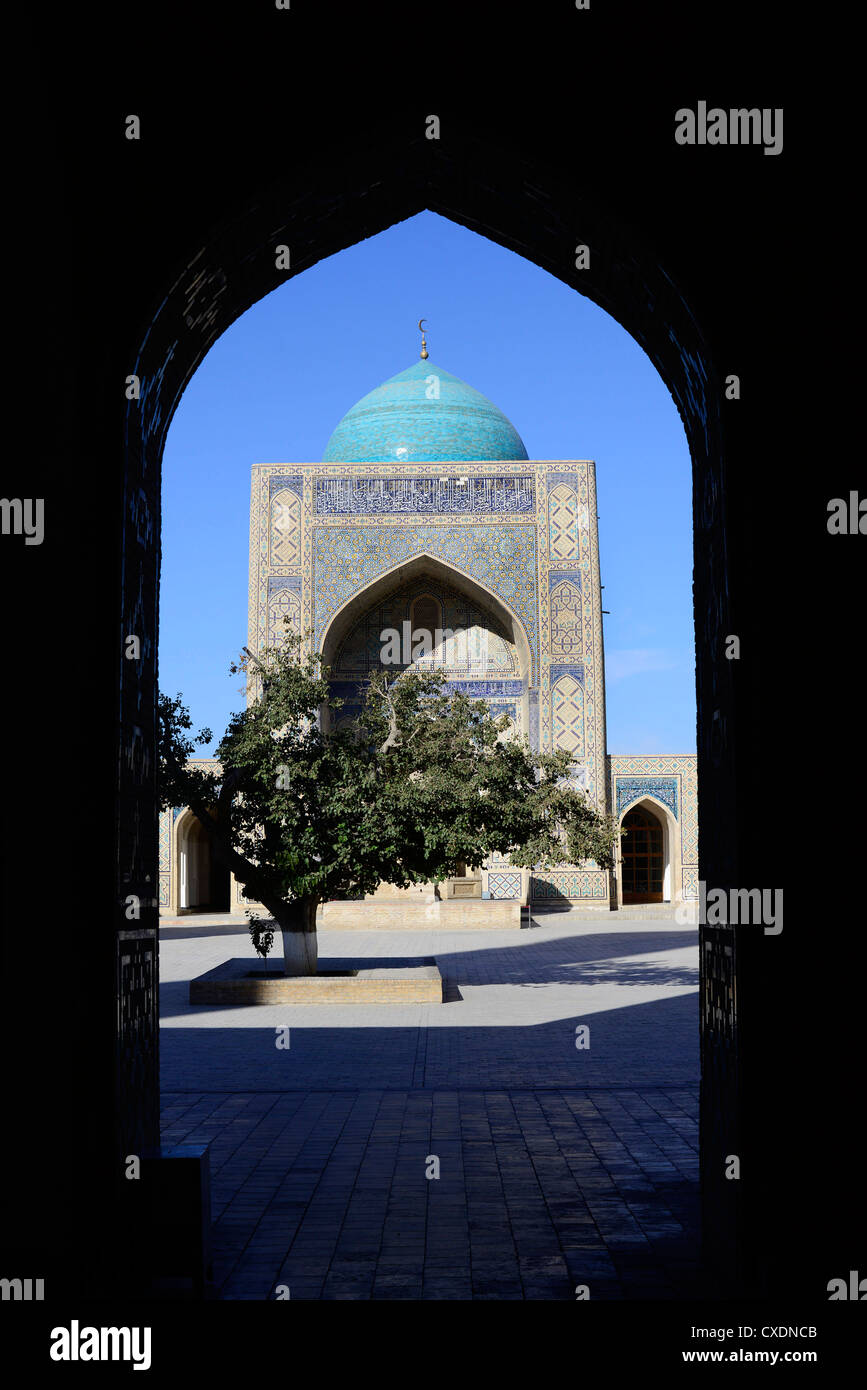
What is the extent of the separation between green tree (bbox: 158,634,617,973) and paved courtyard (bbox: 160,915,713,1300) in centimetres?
112

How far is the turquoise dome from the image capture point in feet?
78.3

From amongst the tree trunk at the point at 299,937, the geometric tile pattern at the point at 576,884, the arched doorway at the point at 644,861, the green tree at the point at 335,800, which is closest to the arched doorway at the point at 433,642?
the geometric tile pattern at the point at 576,884

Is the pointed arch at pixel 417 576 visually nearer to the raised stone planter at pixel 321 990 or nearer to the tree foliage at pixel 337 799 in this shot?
the tree foliage at pixel 337 799

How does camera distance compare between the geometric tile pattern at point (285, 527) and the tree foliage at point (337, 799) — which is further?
the geometric tile pattern at point (285, 527)

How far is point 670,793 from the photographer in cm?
2352

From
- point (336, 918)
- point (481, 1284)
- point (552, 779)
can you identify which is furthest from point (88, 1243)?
point (336, 918)

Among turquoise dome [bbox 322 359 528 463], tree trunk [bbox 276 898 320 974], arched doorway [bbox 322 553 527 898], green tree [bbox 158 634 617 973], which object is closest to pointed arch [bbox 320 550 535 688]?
arched doorway [bbox 322 553 527 898]

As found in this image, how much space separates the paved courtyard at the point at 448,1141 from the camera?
149 inches

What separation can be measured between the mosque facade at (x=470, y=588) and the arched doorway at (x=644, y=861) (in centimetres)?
153

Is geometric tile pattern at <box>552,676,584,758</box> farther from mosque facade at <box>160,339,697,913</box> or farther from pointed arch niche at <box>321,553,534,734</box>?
pointed arch niche at <box>321,553,534,734</box>

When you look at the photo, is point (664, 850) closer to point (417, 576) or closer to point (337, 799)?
point (417, 576)

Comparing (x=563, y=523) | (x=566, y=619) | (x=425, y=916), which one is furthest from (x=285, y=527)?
(x=425, y=916)
